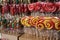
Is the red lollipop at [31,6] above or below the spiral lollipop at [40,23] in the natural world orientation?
above

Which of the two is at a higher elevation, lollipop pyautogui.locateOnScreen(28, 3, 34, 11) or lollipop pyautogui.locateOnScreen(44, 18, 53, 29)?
lollipop pyautogui.locateOnScreen(28, 3, 34, 11)

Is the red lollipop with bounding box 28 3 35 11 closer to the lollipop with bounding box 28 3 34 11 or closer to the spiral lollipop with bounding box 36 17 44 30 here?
the lollipop with bounding box 28 3 34 11

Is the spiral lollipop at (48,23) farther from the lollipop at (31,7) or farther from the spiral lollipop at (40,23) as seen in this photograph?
the lollipop at (31,7)

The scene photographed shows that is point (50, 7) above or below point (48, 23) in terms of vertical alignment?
above

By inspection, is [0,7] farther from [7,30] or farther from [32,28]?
[32,28]

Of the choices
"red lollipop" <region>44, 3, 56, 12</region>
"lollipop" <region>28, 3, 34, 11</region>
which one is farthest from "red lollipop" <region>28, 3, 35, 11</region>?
"red lollipop" <region>44, 3, 56, 12</region>

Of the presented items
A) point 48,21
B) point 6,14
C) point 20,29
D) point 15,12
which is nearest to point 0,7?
point 6,14

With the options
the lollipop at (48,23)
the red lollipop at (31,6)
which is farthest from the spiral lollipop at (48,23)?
the red lollipop at (31,6)

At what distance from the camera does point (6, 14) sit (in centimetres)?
142

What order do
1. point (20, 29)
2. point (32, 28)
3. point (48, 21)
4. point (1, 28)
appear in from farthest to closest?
1. point (1, 28)
2. point (20, 29)
3. point (32, 28)
4. point (48, 21)

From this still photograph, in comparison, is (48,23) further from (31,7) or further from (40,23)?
(31,7)

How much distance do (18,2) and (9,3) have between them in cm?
14

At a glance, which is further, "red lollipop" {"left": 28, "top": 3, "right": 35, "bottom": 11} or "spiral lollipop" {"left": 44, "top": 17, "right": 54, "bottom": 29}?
"red lollipop" {"left": 28, "top": 3, "right": 35, "bottom": 11}

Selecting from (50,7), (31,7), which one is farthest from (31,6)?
(50,7)
